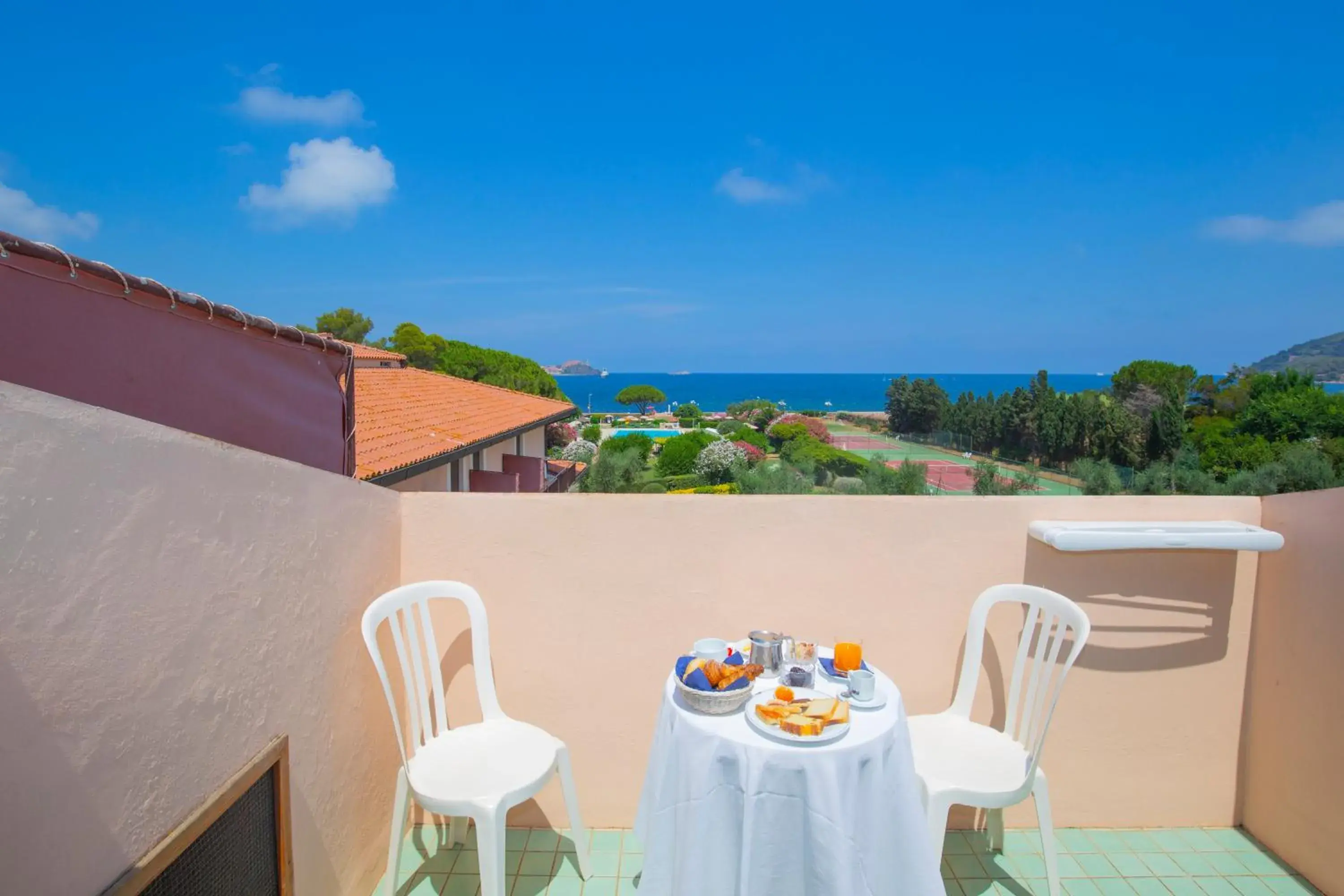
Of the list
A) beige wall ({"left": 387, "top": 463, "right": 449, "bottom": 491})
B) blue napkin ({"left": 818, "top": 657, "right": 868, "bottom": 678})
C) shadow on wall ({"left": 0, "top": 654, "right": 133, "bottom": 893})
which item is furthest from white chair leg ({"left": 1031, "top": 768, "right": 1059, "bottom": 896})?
beige wall ({"left": 387, "top": 463, "right": 449, "bottom": 491})

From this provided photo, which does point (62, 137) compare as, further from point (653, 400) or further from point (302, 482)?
point (653, 400)

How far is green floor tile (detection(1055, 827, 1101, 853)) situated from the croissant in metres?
1.51

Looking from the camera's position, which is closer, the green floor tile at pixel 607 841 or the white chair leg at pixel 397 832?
the white chair leg at pixel 397 832

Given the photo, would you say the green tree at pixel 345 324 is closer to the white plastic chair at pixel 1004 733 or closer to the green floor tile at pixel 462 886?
the green floor tile at pixel 462 886

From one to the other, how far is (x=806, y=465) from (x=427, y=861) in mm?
12387

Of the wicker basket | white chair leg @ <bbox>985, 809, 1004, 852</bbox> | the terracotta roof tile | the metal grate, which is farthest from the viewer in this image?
the terracotta roof tile

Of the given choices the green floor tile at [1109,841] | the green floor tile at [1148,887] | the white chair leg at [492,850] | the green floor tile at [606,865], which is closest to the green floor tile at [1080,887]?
the green floor tile at [1148,887]

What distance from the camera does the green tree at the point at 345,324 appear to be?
29.5m

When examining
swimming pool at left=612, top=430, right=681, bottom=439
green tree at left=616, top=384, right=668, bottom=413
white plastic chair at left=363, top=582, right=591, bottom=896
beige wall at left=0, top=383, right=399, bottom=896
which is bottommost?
swimming pool at left=612, top=430, right=681, bottom=439

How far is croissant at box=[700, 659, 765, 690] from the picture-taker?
1.74m

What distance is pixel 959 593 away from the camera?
2.44 metres

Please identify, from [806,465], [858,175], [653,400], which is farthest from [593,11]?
[653,400]

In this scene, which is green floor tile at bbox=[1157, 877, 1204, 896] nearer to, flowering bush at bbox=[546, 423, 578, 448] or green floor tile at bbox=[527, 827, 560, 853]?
green floor tile at bbox=[527, 827, 560, 853]

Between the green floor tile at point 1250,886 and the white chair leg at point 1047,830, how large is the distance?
0.77 meters
